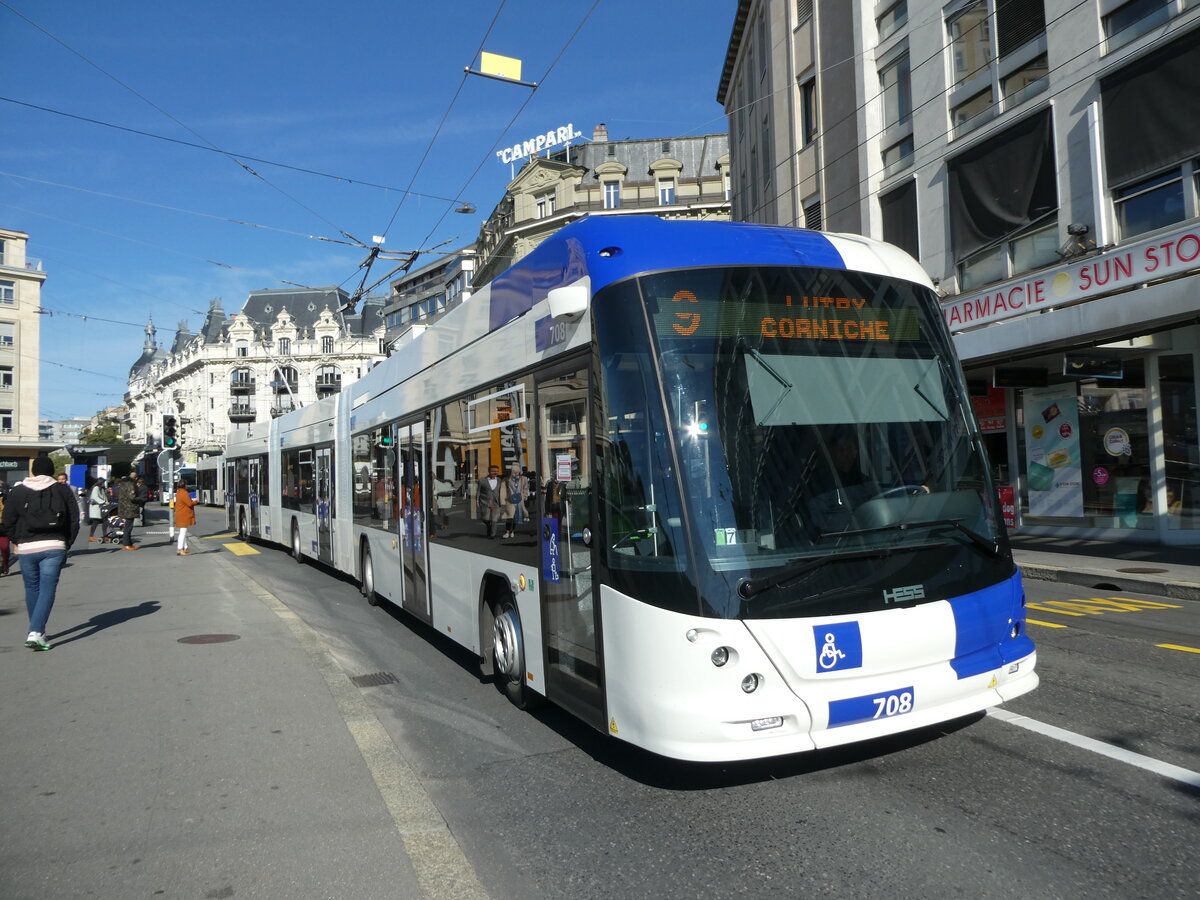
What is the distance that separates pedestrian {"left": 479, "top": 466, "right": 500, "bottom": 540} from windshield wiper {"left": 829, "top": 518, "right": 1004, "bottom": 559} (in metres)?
2.58

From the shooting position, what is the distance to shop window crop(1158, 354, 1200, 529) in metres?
14.8

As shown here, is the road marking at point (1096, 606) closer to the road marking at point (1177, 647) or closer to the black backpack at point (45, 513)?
the road marking at point (1177, 647)

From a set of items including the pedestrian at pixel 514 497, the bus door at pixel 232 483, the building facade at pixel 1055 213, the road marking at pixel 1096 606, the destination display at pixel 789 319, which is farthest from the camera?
the bus door at pixel 232 483

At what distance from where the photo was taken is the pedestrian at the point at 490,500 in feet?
19.7

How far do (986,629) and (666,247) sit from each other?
2.48 m

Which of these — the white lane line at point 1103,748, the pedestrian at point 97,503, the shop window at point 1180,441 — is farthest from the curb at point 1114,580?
the pedestrian at point 97,503

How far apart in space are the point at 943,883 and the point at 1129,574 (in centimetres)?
1051

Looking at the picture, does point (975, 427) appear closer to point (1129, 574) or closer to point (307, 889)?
point (307, 889)

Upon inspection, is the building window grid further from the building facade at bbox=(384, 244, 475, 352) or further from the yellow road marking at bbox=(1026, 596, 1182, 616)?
the building facade at bbox=(384, 244, 475, 352)

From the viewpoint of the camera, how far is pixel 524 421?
555cm

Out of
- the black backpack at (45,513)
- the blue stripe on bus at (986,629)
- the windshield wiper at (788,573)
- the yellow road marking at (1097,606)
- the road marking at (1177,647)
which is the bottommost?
the yellow road marking at (1097,606)

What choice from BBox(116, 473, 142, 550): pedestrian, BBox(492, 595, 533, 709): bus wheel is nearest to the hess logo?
BBox(492, 595, 533, 709): bus wheel

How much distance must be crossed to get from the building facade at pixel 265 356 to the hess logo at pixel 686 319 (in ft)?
306

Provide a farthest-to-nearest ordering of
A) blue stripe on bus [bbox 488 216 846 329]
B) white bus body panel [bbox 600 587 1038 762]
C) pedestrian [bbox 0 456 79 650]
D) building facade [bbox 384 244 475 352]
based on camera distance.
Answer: building facade [bbox 384 244 475 352] < pedestrian [bbox 0 456 79 650] < blue stripe on bus [bbox 488 216 846 329] < white bus body panel [bbox 600 587 1038 762]
